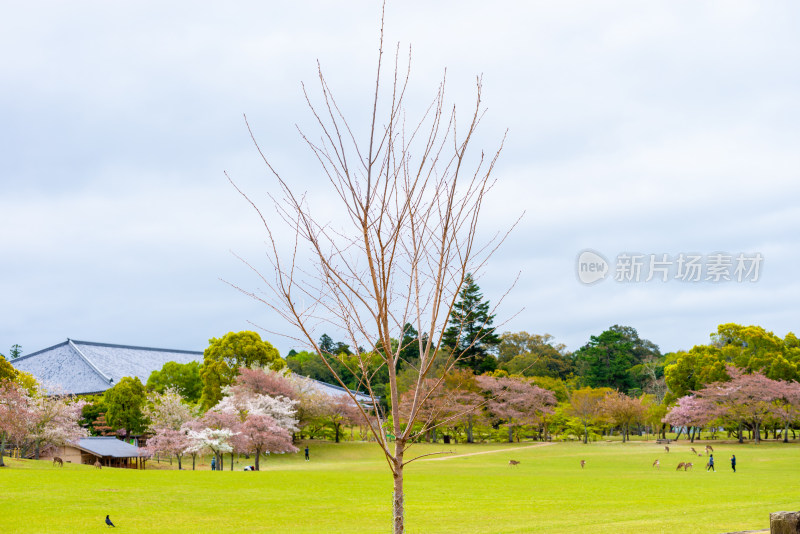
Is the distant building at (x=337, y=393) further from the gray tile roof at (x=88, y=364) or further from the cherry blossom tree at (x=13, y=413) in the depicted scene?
the gray tile roof at (x=88, y=364)

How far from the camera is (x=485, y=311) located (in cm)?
5741

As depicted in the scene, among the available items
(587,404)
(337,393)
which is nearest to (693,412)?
(587,404)

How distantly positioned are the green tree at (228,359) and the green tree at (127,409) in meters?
3.97

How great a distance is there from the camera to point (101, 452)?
3941 cm

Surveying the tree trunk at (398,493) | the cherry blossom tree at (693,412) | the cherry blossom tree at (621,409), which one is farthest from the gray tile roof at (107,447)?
the tree trunk at (398,493)

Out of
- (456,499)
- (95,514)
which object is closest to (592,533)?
(456,499)

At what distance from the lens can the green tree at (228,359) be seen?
4594 centimetres

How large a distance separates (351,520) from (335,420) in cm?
3422

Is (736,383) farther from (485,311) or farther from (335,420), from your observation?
(335,420)

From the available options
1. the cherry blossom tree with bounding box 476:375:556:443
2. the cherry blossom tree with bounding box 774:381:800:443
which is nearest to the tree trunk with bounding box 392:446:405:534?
the cherry blossom tree with bounding box 774:381:800:443

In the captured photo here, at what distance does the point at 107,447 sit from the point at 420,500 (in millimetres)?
27113

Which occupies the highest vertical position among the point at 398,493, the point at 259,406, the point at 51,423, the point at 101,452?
the point at 398,493

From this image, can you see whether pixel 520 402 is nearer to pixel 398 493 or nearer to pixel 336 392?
pixel 336 392

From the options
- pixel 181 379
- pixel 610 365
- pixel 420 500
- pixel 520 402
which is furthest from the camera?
pixel 610 365
